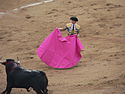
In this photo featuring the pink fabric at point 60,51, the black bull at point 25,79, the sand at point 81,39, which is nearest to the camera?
the black bull at point 25,79

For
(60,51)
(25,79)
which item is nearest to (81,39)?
(60,51)

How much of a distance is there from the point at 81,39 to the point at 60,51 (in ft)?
7.94

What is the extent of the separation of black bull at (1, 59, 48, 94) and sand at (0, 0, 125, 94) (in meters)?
0.71

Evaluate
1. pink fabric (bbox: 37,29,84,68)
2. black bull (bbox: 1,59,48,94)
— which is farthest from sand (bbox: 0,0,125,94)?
black bull (bbox: 1,59,48,94)

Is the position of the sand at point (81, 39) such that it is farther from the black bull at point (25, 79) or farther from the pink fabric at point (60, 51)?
the black bull at point (25, 79)

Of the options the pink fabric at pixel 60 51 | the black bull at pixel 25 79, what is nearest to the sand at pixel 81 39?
the pink fabric at pixel 60 51

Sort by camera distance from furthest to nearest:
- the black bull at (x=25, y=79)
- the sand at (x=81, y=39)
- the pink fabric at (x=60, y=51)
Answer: the pink fabric at (x=60, y=51), the sand at (x=81, y=39), the black bull at (x=25, y=79)

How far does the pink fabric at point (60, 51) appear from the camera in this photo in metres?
13.7

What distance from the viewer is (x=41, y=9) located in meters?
18.7

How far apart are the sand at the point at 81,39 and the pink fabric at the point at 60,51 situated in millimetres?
204

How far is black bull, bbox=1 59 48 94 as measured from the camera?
1103 centimetres

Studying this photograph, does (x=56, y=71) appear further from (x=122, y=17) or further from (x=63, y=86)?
(x=122, y=17)

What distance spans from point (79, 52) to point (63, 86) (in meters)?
1.89

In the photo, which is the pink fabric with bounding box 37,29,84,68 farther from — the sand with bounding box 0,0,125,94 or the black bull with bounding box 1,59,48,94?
the black bull with bounding box 1,59,48,94
